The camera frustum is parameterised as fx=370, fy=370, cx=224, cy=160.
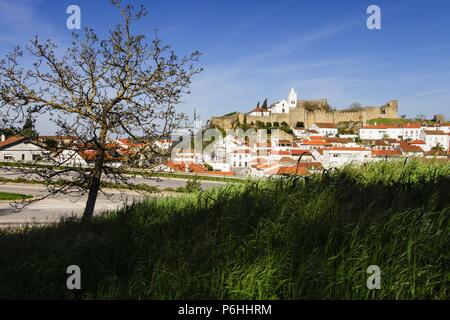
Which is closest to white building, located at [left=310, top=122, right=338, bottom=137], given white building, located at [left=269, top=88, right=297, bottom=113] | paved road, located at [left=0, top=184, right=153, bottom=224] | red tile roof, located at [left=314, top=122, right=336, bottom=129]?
red tile roof, located at [left=314, top=122, right=336, bottom=129]

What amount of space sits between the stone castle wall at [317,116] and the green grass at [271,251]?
109 metres

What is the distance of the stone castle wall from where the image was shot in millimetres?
122312

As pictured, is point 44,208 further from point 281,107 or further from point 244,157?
point 281,107

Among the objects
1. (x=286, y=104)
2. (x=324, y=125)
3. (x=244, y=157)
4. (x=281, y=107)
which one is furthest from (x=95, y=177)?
(x=286, y=104)

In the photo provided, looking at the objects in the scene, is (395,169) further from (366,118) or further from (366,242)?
(366,118)

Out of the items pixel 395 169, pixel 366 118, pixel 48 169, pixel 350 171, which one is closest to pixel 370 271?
pixel 350 171

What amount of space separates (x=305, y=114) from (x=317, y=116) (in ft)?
15.2

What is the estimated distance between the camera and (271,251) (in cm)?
365

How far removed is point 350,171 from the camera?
6.52 meters

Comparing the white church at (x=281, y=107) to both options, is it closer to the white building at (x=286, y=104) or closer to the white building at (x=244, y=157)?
the white building at (x=286, y=104)

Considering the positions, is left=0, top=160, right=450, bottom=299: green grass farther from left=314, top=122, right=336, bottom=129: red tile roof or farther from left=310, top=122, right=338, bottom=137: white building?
left=314, top=122, right=336, bottom=129: red tile roof

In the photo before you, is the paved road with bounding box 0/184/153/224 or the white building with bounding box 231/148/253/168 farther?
the white building with bounding box 231/148/253/168

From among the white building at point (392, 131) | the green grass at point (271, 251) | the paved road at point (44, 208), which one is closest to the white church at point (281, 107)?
the white building at point (392, 131)

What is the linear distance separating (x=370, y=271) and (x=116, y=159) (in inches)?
278
